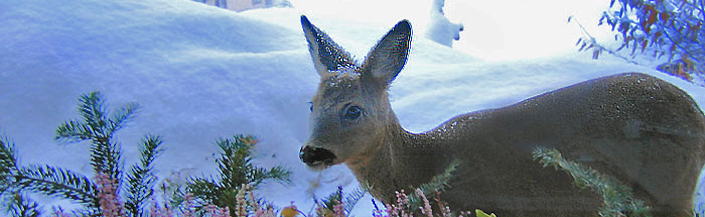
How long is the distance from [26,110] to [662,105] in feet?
7.42

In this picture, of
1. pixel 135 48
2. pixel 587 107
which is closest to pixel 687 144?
pixel 587 107

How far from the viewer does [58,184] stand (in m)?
1.28

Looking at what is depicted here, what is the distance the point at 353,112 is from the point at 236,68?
57.4 inches

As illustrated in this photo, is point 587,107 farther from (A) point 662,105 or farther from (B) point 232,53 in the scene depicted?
(B) point 232,53

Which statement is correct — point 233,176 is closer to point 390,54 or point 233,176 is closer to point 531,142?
point 390,54

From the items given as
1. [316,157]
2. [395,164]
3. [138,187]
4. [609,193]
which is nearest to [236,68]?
[138,187]

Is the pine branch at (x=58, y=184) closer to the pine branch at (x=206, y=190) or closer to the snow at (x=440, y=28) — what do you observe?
the pine branch at (x=206, y=190)

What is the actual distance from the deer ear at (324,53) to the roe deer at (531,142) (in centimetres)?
1

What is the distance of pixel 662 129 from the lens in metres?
1.16

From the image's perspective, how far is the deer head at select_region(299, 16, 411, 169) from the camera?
1.15 m

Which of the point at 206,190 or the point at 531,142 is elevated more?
the point at 531,142

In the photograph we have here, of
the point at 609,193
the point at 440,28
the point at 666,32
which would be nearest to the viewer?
the point at 609,193

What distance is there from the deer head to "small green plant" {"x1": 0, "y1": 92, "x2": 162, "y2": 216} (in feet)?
1.48

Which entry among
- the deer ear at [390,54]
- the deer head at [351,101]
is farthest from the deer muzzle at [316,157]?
Answer: the deer ear at [390,54]
